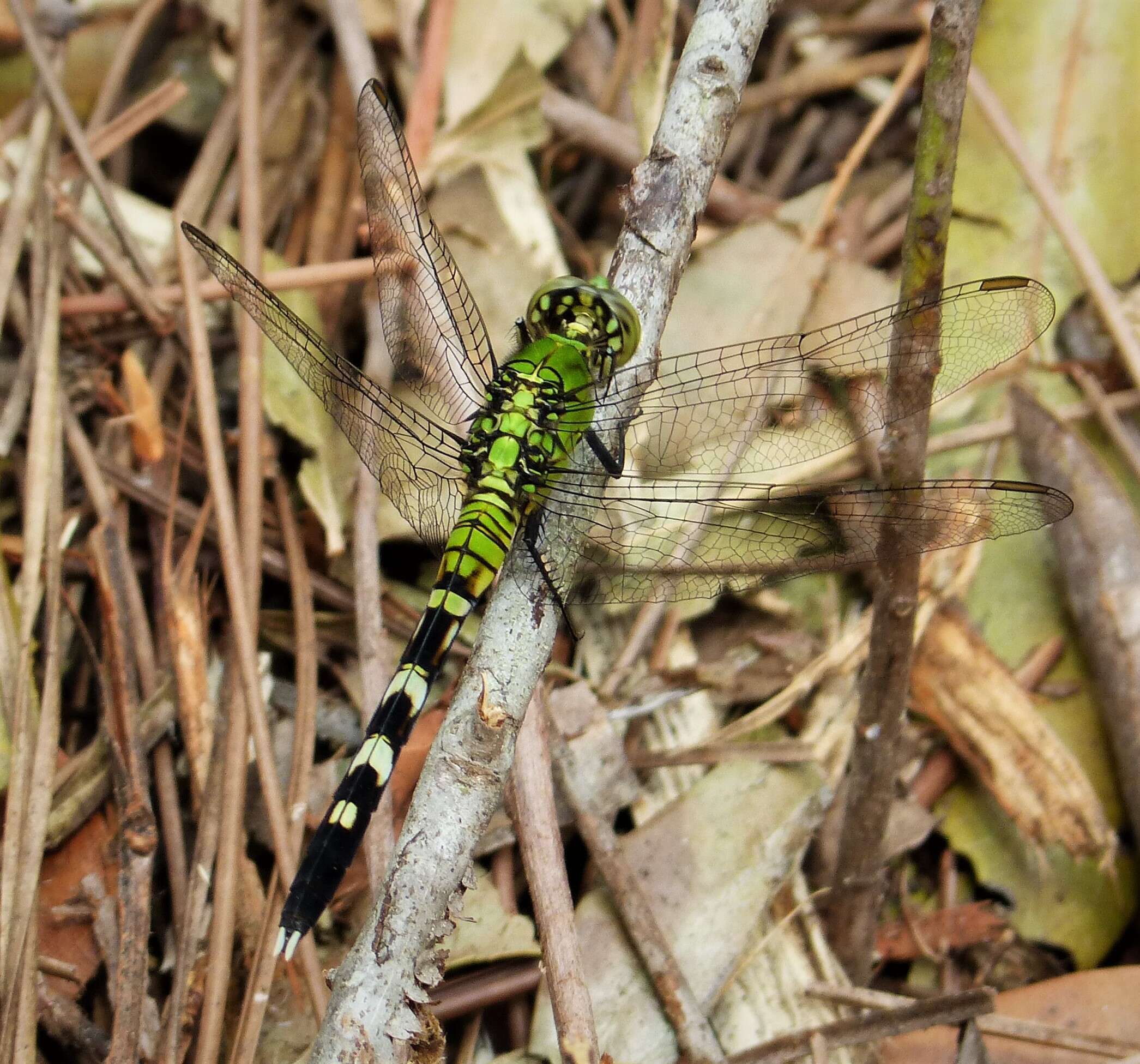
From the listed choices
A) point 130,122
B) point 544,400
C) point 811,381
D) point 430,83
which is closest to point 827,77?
point 430,83

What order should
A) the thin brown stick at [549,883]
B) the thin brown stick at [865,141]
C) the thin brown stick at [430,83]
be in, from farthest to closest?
the thin brown stick at [865,141] → the thin brown stick at [430,83] → the thin brown stick at [549,883]

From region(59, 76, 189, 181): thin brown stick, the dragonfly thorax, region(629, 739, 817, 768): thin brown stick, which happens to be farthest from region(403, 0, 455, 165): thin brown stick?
region(629, 739, 817, 768): thin brown stick

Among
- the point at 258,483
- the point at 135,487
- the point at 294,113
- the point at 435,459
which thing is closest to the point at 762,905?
the point at 435,459

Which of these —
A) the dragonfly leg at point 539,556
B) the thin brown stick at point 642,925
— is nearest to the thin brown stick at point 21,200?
the dragonfly leg at point 539,556

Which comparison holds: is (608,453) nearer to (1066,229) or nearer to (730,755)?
(730,755)

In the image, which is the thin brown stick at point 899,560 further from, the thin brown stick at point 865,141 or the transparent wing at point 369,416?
the thin brown stick at point 865,141

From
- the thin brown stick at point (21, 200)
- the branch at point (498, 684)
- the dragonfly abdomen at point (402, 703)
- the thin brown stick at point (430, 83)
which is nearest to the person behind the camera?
the branch at point (498, 684)

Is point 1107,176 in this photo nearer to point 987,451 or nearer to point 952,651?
point 987,451
